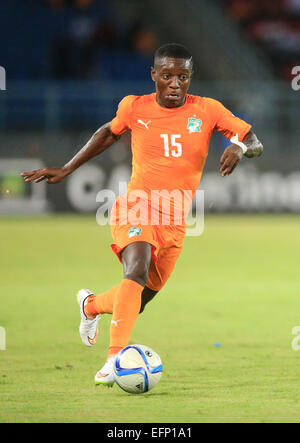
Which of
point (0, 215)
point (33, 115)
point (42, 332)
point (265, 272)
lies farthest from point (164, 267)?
point (33, 115)

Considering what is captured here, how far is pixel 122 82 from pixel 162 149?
17189mm

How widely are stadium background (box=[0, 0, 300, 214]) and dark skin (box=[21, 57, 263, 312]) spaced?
12387mm

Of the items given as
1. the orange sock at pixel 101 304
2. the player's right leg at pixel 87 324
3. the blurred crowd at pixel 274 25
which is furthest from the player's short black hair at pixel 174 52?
the blurred crowd at pixel 274 25

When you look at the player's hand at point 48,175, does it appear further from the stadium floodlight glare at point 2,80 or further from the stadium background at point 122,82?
the stadium floodlight glare at point 2,80

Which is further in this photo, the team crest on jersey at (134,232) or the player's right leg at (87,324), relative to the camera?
the player's right leg at (87,324)

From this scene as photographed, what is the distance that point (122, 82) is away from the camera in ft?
77.2

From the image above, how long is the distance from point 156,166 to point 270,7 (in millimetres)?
20829

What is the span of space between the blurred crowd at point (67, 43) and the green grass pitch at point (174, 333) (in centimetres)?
744

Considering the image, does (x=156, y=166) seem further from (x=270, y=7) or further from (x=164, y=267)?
(x=270, y=7)

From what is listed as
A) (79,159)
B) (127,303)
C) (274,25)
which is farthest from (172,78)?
(274,25)

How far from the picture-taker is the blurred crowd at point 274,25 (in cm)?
2586

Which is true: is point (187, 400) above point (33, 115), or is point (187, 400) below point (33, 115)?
below

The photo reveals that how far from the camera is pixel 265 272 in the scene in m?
13.0

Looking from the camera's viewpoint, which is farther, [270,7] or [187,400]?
[270,7]
